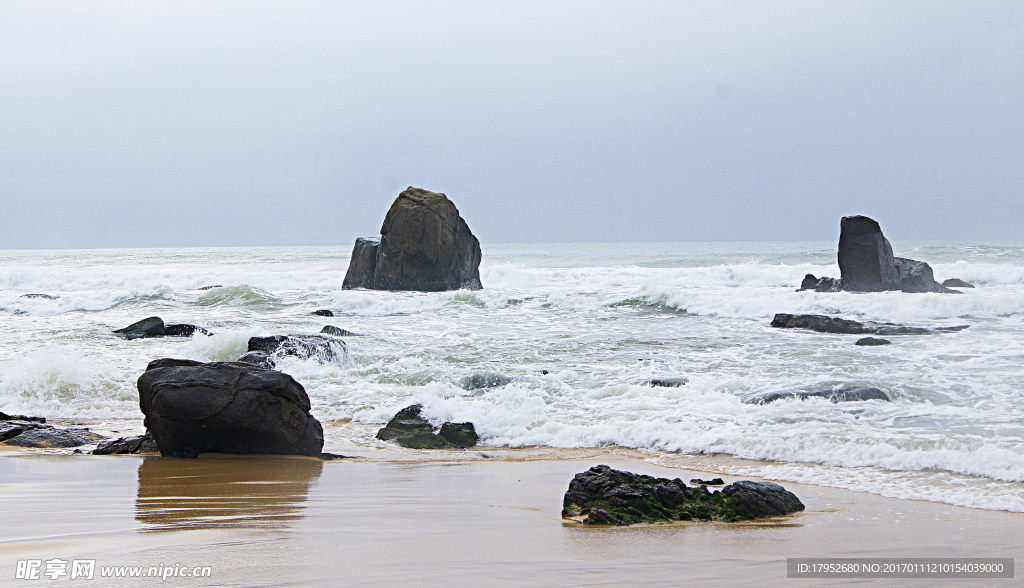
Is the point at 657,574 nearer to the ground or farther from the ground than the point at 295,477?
farther from the ground

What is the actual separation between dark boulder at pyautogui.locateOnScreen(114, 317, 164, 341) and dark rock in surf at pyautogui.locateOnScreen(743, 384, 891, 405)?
12150mm

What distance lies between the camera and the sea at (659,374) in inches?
240

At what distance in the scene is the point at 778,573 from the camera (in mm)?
2939

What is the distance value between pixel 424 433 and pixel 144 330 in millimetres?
10123

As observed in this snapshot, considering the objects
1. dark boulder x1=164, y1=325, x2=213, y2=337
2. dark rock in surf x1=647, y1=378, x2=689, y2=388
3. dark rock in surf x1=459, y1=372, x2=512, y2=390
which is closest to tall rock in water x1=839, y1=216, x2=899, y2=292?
dark rock in surf x1=647, y1=378, x2=689, y2=388

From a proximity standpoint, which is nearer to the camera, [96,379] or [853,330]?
[96,379]

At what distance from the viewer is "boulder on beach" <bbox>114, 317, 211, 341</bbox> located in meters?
14.7

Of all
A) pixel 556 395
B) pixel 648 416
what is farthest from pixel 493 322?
pixel 648 416

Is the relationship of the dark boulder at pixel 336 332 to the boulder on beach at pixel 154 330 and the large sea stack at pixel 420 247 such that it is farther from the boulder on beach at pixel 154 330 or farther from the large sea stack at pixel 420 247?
the large sea stack at pixel 420 247

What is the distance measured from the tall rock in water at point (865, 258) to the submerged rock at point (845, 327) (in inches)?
279

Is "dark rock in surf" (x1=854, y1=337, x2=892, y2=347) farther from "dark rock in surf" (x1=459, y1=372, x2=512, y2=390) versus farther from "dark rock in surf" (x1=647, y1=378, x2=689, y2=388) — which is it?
"dark rock in surf" (x1=459, y1=372, x2=512, y2=390)

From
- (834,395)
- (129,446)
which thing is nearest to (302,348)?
(129,446)

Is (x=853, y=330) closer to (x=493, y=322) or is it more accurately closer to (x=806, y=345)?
(x=806, y=345)

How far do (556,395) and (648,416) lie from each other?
165 centimetres
